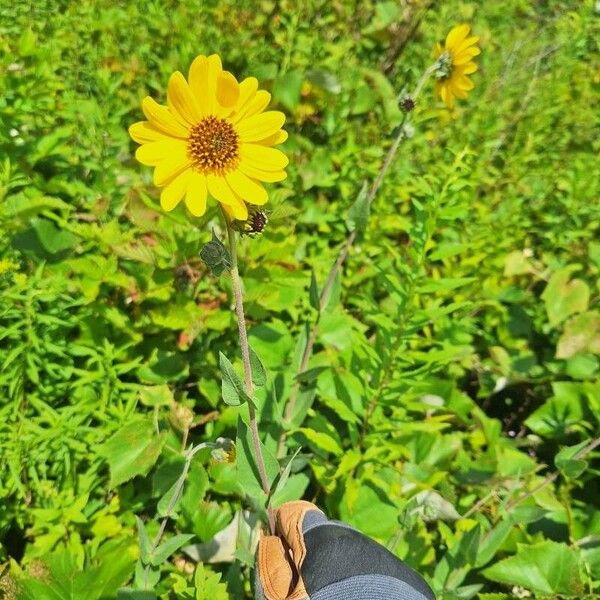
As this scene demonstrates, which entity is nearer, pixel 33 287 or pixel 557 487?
pixel 33 287

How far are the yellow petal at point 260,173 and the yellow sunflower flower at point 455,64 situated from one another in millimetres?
940

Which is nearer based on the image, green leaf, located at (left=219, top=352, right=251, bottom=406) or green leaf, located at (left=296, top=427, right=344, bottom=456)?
green leaf, located at (left=219, top=352, right=251, bottom=406)

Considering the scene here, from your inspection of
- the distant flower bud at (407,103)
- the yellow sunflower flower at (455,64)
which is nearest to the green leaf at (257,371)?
the distant flower bud at (407,103)

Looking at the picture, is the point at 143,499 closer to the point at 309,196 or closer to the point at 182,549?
the point at 182,549

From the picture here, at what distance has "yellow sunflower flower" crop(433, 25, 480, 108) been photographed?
1604mm

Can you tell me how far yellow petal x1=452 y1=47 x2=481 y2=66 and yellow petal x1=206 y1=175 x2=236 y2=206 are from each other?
1.04 m

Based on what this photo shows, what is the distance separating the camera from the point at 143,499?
1.58 metres

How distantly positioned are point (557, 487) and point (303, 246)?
4.36 feet

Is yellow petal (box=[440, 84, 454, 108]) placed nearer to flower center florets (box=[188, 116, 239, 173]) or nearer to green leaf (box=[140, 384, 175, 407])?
flower center florets (box=[188, 116, 239, 173])

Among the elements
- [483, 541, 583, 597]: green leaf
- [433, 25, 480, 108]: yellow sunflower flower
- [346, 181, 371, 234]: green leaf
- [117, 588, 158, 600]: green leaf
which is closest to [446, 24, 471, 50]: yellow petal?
[433, 25, 480, 108]: yellow sunflower flower

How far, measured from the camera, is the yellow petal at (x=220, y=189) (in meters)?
0.86

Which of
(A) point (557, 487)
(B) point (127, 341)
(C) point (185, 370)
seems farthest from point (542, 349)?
(B) point (127, 341)

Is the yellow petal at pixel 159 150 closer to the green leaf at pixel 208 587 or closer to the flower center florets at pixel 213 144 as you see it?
the flower center florets at pixel 213 144

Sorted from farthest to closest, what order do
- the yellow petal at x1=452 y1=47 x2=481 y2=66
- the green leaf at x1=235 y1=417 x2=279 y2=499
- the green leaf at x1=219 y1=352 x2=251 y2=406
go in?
1. the yellow petal at x1=452 y1=47 x2=481 y2=66
2. the green leaf at x1=235 y1=417 x2=279 y2=499
3. the green leaf at x1=219 y1=352 x2=251 y2=406
